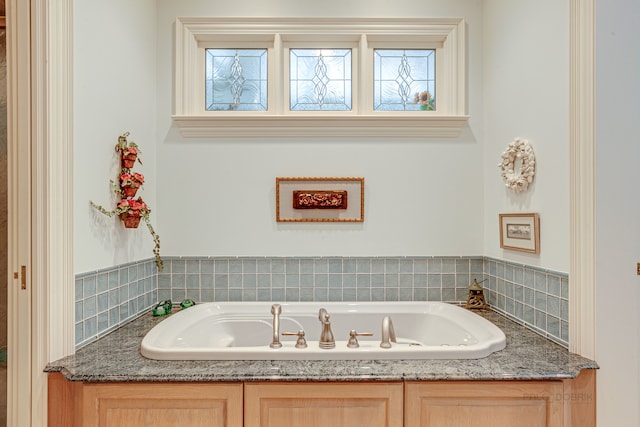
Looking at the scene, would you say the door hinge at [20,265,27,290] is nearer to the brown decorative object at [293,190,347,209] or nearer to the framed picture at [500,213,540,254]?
the brown decorative object at [293,190,347,209]

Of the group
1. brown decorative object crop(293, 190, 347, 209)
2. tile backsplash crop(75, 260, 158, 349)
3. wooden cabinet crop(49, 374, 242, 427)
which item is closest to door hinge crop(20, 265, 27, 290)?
tile backsplash crop(75, 260, 158, 349)

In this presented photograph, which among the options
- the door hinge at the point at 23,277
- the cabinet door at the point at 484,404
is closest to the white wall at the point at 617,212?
the cabinet door at the point at 484,404

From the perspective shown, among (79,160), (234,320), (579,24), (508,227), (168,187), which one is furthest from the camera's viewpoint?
(168,187)

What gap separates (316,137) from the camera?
7.13 feet

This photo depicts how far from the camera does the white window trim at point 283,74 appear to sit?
7.04 feet

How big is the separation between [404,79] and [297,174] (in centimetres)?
88

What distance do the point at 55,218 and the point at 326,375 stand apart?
110cm

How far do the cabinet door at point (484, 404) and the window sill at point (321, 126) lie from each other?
1376 millimetres

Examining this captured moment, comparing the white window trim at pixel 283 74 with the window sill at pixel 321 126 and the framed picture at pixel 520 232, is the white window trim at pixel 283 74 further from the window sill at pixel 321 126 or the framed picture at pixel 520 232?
the framed picture at pixel 520 232

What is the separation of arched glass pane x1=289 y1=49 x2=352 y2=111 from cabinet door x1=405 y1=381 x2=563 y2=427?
1.61 meters

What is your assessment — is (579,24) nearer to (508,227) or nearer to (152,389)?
(508,227)

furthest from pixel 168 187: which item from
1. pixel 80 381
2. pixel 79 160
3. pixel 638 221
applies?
pixel 638 221

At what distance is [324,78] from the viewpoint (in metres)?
2.28

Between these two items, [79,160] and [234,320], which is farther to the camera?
[234,320]
